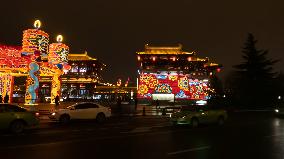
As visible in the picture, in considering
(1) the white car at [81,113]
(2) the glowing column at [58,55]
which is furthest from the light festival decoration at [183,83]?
(1) the white car at [81,113]

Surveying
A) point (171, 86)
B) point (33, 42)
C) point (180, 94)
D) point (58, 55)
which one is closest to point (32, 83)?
point (33, 42)

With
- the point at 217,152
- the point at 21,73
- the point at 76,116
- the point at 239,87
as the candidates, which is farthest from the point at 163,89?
the point at 217,152

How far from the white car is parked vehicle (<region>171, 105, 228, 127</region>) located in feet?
17.1

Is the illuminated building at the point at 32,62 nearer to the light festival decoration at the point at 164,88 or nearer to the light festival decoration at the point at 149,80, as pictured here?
the light festival decoration at the point at 149,80

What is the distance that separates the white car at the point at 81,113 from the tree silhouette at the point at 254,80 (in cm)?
3099

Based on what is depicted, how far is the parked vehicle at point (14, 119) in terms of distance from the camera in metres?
16.8

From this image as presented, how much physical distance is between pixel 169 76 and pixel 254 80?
29.6 m

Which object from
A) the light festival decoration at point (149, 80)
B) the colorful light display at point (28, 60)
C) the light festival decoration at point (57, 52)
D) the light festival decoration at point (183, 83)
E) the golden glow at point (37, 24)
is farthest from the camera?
the light festival decoration at point (183, 83)

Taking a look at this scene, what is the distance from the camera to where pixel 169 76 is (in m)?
82.2

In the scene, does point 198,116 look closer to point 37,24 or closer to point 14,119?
point 14,119

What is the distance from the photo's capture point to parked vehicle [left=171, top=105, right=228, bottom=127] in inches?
832

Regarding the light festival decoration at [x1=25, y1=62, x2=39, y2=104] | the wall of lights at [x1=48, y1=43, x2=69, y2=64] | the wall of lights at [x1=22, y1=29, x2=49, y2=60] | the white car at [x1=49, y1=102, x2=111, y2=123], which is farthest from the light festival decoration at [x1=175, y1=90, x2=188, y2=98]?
the white car at [x1=49, y1=102, x2=111, y2=123]

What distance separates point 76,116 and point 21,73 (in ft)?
59.9

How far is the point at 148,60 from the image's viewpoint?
268ft
